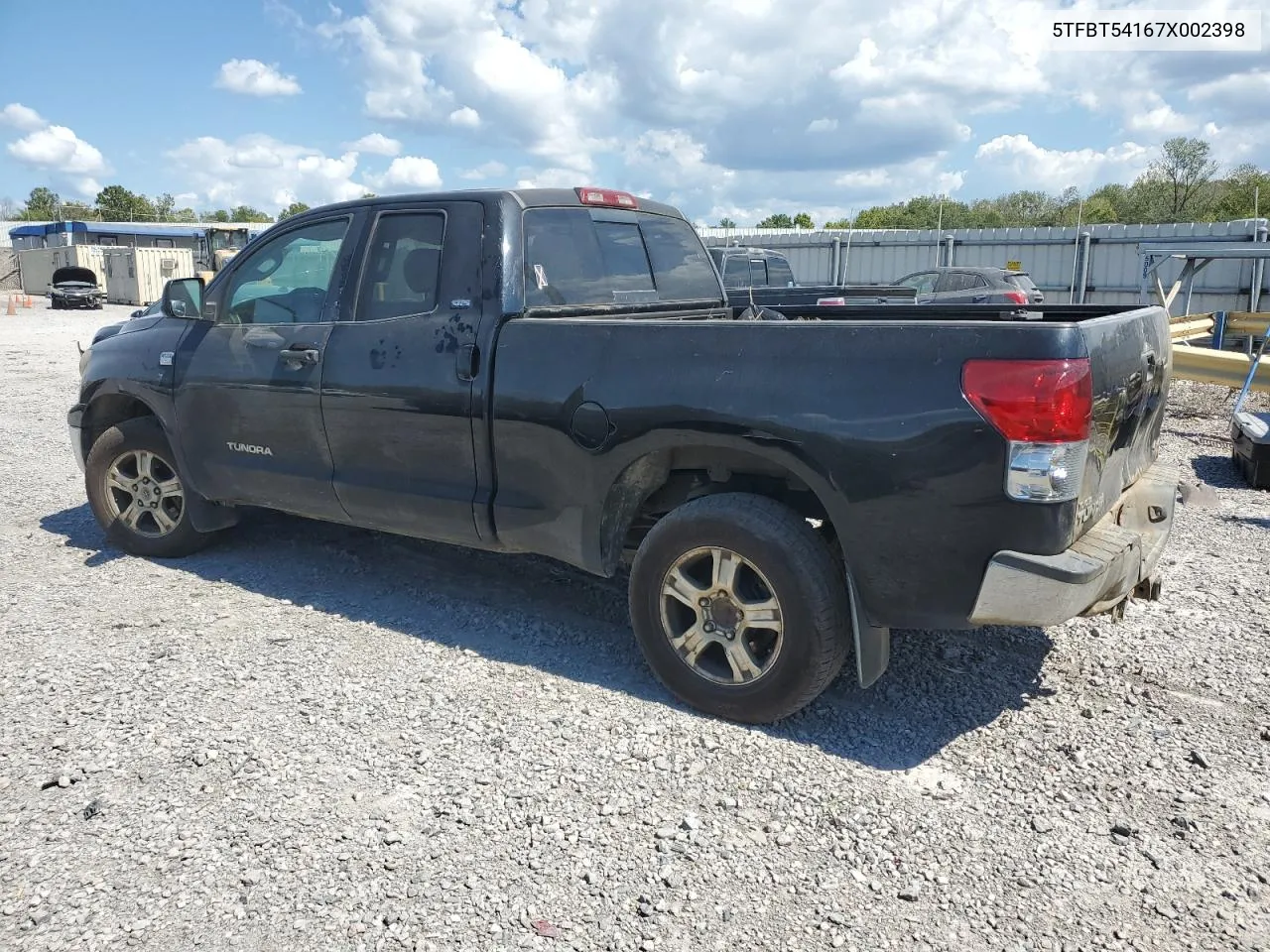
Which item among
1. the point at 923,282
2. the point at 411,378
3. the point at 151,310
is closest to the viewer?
the point at 411,378

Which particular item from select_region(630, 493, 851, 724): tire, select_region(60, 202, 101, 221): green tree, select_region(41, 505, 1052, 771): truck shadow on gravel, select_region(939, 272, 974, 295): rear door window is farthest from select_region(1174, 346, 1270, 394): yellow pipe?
select_region(60, 202, 101, 221): green tree

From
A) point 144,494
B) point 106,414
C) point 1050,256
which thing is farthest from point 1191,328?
point 1050,256

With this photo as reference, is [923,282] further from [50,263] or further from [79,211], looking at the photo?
[79,211]

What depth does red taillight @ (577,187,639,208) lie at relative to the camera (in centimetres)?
468

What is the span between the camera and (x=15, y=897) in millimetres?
2652

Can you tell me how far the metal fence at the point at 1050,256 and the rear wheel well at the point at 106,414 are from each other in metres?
18.6

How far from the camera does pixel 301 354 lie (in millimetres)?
4645

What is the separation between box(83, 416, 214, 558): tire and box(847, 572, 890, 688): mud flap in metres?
3.87

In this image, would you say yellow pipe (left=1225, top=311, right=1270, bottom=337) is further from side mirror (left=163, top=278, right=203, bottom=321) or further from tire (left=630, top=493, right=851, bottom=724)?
side mirror (left=163, top=278, right=203, bottom=321)

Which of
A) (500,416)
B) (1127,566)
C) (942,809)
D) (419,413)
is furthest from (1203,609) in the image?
(419,413)

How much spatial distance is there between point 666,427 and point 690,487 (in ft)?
1.61

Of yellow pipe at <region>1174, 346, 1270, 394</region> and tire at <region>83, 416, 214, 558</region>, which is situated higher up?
yellow pipe at <region>1174, 346, 1270, 394</region>

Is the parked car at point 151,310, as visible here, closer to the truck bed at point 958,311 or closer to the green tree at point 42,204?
the truck bed at point 958,311

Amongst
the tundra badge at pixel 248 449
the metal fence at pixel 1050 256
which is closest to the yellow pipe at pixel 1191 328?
the metal fence at pixel 1050 256
